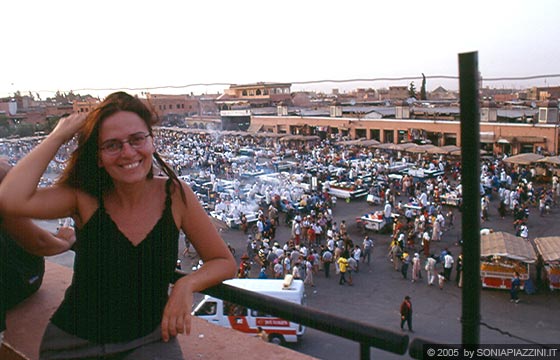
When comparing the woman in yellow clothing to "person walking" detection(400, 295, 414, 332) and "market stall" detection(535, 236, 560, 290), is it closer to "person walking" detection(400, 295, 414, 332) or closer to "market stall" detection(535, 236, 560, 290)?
"person walking" detection(400, 295, 414, 332)

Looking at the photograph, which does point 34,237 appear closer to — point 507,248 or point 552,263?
point 507,248

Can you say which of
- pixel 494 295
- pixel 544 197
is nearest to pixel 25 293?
pixel 494 295

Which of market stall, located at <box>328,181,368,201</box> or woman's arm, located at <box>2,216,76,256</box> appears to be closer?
Answer: woman's arm, located at <box>2,216,76,256</box>

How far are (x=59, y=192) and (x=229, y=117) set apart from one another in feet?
140

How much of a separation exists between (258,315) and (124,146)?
5736 millimetres

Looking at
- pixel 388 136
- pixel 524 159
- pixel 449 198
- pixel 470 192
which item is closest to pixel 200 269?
pixel 470 192

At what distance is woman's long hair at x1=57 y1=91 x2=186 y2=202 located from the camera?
119 centimetres

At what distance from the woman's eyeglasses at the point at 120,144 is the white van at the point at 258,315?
5.44 m

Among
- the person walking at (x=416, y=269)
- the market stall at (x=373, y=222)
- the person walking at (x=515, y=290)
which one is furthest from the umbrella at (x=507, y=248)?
the market stall at (x=373, y=222)

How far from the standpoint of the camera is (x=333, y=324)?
1051 mm

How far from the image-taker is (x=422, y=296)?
9000mm

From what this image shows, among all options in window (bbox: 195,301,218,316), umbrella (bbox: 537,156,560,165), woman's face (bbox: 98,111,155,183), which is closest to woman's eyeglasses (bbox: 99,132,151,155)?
woman's face (bbox: 98,111,155,183)

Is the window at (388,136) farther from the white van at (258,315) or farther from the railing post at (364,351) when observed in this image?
the railing post at (364,351)

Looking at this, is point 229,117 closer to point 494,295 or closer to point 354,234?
point 354,234
